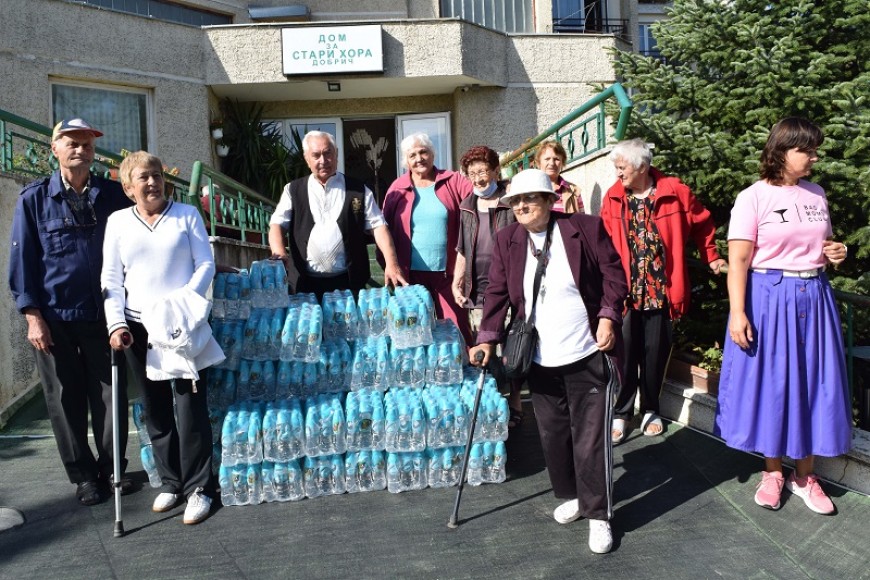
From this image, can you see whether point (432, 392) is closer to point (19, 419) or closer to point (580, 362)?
point (580, 362)

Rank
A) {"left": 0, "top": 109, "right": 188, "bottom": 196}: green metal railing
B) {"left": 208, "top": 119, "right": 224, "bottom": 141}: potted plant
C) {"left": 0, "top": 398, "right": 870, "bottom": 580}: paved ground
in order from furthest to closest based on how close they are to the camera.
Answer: {"left": 208, "top": 119, "right": 224, "bottom": 141}: potted plant
{"left": 0, "top": 109, "right": 188, "bottom": 196}: green metal railing
{"left": 0, "top": 398, "right": 870, "bottom": 580}: paved ground

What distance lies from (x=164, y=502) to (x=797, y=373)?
348cm

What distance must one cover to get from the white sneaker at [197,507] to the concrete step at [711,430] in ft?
10.5

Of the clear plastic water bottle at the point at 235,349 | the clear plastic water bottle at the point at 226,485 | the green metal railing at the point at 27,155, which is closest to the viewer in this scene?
the clear plastic water bottle at the point at 226,485

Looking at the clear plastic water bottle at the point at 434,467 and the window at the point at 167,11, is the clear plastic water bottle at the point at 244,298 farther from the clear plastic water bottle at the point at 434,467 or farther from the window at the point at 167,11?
the window at the point at 167,11

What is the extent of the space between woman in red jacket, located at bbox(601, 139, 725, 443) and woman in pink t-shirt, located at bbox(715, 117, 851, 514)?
2.34 ft

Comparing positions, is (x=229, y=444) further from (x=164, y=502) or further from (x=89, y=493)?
(x=89, y=493)

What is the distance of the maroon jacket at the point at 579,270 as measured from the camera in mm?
3523

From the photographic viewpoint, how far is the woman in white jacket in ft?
12.5

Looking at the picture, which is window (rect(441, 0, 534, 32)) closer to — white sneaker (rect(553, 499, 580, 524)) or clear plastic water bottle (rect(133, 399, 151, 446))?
clear plastic water bottle (rect(133, 399, 151, 446))

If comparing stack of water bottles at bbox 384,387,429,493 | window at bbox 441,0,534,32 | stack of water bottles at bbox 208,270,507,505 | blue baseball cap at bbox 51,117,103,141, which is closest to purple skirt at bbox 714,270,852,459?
stack of water bottles at bbox 208,270,507,505

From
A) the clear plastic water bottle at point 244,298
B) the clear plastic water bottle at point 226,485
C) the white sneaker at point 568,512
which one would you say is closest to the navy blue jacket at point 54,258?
the clear plastic water bottle at point 244,298

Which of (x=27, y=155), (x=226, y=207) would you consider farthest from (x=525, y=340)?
(x=226, y=207)

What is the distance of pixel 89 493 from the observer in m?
4.10
